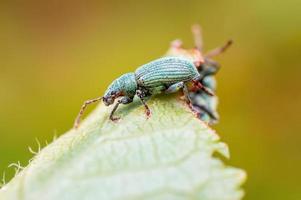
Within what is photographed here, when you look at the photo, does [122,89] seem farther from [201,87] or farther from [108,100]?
[201,87]

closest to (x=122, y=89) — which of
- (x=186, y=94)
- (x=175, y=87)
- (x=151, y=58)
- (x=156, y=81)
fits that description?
(x=156, y=81)

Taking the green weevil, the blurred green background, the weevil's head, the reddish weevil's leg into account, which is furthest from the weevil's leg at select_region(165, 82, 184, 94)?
the blurred green background

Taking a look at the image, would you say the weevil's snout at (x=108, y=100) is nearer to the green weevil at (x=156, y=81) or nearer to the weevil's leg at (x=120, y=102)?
the green weevil at (x=156, y=81)

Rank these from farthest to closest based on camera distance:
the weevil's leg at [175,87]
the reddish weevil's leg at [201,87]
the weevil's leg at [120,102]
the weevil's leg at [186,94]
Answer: the reddish weevil's leg at [201,87] → the weevil's leg at [175,87] → the weevil's leg at [186,94] → the weevil's leg at [120,102]

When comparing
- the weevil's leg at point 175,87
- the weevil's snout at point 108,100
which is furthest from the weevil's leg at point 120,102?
the weevil's leg at point 175,87

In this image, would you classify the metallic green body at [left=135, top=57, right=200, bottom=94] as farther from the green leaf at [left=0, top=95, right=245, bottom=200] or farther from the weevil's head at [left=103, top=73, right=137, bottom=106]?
the green leaf at [left=0, top=95, right=245, bottom=200]

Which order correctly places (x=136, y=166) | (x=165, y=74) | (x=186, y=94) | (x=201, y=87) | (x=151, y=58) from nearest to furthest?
(x=136, y=166), (x=186, y=94), (x=165, y=74), (x=201, y=87), (x=151, y=58)

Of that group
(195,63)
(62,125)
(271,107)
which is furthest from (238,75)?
(195,63)
